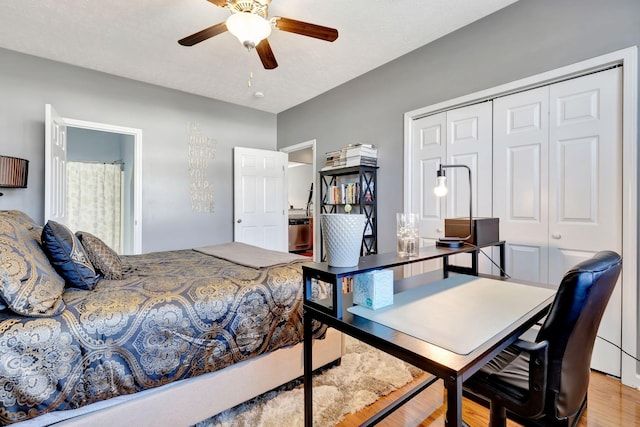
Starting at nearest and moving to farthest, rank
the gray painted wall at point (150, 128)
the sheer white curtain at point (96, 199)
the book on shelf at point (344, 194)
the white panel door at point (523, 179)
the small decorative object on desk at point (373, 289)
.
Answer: the small decorative object on desk at point (373, 289)
the white panel door at point (523, 179)
the gray painted wall at point (150, 128)
the book on shelf at point (344, 194)
the sheer white curtain at point (96, 199)

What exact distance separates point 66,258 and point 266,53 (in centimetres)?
187

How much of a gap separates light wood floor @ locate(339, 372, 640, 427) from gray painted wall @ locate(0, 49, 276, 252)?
10.6ft

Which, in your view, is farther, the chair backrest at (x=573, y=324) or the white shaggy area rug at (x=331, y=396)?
the white shaggy area rug at (x=331, y=396)

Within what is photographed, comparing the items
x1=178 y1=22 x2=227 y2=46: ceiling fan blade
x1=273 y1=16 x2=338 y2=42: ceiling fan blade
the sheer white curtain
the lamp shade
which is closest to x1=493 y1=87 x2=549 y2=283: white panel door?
x1=273 y1=16 x2=338 y2=42: ceiling fan blade

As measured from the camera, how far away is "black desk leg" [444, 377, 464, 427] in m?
0.70

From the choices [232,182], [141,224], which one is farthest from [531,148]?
[141,224]

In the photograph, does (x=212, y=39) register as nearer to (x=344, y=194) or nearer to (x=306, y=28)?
(x=306, y=28)

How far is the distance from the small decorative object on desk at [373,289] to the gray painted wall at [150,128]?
3350 millimetres

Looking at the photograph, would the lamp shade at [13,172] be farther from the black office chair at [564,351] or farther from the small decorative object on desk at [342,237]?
the black office chair at [564,351]

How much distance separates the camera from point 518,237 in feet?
7.43

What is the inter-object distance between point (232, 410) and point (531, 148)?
265 centimetres

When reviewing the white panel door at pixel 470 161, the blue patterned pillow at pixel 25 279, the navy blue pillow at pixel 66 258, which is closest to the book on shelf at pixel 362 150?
the white panel door at pixel 470 161

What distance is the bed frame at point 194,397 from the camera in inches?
44.8

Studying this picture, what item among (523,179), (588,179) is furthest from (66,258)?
(588,179)
